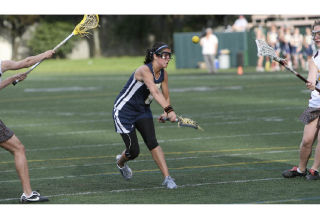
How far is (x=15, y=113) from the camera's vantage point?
2150cm

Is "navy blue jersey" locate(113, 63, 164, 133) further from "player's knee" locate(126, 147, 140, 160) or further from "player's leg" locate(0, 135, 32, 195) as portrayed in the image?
"player's leg" locate(0, 135, 32, 195)

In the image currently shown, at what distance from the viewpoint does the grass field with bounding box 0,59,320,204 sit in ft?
32.6

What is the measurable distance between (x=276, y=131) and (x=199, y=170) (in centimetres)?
455

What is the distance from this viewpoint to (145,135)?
34.7 feet

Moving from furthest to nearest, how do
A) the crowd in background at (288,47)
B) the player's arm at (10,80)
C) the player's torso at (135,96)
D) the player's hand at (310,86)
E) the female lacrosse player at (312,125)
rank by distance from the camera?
the crowd in background at (288,47) → the player's torso at (135,96) → the female lacrosse player at (312,125) → the player's hand at (310,86) → the player's arm at (10,80)

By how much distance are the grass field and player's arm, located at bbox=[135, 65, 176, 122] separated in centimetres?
100

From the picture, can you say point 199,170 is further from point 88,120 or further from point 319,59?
point 88,120

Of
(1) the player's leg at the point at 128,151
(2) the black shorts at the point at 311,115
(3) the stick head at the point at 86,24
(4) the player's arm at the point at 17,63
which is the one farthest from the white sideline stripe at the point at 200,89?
(4) the player's arm at the point at 17,63

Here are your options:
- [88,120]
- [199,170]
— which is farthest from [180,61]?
[199,170]

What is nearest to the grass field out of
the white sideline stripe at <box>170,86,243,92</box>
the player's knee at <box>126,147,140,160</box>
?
the white sideline stripe at <box>170,86,243,92</box>

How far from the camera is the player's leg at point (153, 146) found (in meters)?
10.3

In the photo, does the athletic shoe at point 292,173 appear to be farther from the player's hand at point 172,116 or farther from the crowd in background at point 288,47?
the crowd in background at point 288,47

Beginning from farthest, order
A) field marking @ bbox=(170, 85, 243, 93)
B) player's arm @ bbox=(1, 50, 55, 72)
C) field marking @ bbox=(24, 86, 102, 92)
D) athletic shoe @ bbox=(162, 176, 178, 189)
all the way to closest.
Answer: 1. field marking @ bbox=(24, 86, 102, 92)
2. field marking @ bbox=(170, 85, 243, 93)
3. athletic shoe @ bbox=(162, 176, 178, 189)
4. player's arm @ bbox=(1, 50, 55, 72)

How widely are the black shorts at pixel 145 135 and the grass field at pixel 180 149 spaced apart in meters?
0.51
